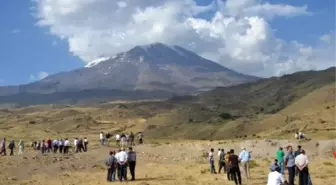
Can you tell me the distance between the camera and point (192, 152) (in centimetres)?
4816

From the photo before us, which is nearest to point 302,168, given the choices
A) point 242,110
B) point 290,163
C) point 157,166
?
point 290,163

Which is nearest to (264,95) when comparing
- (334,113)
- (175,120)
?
(175,120)

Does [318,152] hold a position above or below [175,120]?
below

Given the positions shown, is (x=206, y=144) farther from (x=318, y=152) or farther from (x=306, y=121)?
(x=306, y=121)

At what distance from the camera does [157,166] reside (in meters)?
37.0

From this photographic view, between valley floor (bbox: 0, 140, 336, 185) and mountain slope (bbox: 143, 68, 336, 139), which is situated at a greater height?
mountain slope (bbox: 143, 68, 336, 139)

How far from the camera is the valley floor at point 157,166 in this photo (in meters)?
27.6

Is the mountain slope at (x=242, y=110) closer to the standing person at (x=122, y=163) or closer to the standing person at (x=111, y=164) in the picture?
the standing person at (x=111, y=164)

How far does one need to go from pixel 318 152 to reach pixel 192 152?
11.6 meters

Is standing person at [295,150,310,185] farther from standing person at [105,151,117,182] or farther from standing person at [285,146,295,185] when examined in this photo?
standing person at [105,151,117,182]

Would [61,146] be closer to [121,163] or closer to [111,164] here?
[111,164]

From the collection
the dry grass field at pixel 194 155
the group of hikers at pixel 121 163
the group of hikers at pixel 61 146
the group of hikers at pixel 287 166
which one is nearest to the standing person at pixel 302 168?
the group of hikers at pixel 287 166

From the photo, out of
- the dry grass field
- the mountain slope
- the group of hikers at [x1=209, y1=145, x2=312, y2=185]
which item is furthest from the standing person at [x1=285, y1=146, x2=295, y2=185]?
the mountain slope

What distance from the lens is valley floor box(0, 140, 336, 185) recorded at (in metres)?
27.6
